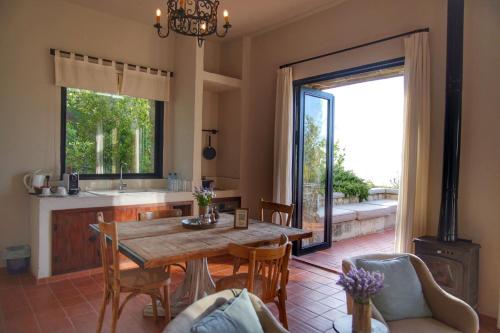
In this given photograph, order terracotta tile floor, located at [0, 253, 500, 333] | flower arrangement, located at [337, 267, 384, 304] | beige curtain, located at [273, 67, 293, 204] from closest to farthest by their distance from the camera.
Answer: flower arrangement, located at [337, 267, 384, 304] < terracotta tile floor, located at [0, 253, 500, 333] < beige curtain, located at [273, 67, 293, 204]

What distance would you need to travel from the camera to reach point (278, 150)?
15.3ft

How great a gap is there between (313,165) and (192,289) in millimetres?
2630

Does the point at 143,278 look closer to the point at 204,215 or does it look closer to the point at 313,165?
the point at 204,215

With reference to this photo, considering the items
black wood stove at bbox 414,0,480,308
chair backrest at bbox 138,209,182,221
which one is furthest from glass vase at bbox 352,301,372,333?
chair backrest at bbox 138,209,182,221

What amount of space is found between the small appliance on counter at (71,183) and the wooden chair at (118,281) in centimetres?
169

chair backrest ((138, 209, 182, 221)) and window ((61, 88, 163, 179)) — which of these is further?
window ((61, 88, 163, 179))

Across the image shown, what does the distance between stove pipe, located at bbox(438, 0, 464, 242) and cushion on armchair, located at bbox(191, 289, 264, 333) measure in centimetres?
214

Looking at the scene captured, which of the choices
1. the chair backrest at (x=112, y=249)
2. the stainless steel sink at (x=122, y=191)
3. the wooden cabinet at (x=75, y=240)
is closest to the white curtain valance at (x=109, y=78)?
the stainless steel sink at (x=122, y=191)

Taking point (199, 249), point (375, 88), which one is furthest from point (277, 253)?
point (375, 88)

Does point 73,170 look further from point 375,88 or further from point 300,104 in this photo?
point 375,88

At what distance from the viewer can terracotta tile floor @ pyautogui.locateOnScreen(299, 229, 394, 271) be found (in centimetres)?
448

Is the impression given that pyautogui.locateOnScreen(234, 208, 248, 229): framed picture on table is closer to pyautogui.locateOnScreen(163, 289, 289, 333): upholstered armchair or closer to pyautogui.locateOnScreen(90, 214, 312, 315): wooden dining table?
pyautogui.locateOnScreen(90, 214, 312, 315): wooden dining table

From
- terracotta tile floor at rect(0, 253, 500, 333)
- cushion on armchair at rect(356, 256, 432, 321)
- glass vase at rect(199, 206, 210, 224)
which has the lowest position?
terracotta tile floor at rect(0, 253, 500, 333)

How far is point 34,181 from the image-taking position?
388 centimetres
